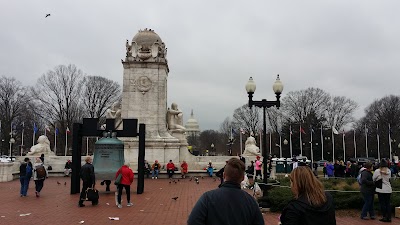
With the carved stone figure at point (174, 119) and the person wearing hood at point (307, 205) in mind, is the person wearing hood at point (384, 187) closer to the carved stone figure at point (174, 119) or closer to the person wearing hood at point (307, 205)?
the person wearing hood at point (307, 205)

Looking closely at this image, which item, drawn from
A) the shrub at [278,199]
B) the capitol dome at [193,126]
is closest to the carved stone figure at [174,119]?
the shrub at [278,199]

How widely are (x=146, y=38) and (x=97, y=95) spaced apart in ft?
87.3

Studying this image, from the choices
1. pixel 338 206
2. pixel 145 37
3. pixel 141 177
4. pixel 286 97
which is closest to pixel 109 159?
pixel 141 177

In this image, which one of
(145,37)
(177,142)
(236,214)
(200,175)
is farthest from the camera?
(145,37)

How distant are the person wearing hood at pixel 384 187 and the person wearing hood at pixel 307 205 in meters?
7.99

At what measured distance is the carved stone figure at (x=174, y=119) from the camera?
3328 centimetres

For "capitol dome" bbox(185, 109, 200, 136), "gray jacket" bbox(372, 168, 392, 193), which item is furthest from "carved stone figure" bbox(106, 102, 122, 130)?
"capitol dome" bbox(185, 109, 200, 136)

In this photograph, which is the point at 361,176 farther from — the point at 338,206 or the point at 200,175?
the point at 200,175

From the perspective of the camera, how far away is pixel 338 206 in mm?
12711

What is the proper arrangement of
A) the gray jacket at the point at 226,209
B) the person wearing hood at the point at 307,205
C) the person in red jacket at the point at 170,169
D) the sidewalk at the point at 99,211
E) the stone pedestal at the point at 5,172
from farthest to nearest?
the person in red jacket at the point at 170,169
the stone pedestal at the point at 5,172
the sidewalk at the point at 99,211
the person wearing hood at the point at 307,205
the gray jacket at the point at 226,209

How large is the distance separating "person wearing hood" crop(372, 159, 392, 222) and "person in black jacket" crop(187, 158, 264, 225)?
8.59 m

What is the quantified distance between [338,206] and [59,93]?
47833 mm

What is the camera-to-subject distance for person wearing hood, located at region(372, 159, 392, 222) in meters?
11.0

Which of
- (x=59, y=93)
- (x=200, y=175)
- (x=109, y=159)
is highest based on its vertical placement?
(x=59, y=93)
